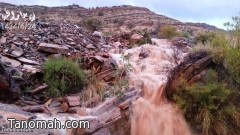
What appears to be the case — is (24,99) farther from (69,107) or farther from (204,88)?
(204,88)

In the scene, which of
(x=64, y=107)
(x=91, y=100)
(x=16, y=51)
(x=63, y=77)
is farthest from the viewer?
(x=16, y=51)

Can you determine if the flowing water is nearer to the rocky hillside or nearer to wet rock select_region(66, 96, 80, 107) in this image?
wet rock select_region(66, 96, 80, 107)

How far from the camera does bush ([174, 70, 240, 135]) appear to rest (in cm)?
855

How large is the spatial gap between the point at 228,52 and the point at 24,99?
5.19m

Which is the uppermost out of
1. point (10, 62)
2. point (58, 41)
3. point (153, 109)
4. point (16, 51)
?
point (58, 41)

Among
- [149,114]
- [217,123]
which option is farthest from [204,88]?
[149,114]

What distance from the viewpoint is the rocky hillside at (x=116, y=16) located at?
→ 27.5m

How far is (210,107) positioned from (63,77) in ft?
11.8

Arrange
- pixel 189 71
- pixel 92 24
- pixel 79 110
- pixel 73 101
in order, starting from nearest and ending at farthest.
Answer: pixel 79 110 < pixel 73 101 < pixel 189 71 < pixel 92 24

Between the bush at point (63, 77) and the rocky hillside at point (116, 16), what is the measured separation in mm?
17124

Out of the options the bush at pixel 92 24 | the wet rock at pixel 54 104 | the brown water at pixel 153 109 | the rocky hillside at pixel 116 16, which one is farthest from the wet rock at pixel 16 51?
the rocky hillside at pixel 116 16

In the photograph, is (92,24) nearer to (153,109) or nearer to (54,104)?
(153,109)

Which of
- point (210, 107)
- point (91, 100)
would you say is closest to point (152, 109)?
point (210, 107)

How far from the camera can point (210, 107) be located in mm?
8578
